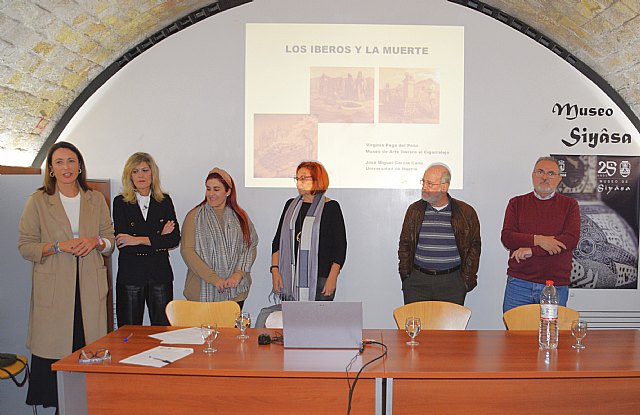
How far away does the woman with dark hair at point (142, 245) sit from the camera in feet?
13.9

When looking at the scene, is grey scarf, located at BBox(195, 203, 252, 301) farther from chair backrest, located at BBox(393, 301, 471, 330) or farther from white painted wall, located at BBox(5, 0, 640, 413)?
chair backrest, located at BBox(393, 301, 471, 330)

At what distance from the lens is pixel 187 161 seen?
5.25 m

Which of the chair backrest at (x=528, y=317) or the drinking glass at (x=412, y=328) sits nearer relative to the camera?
the drinking glass at (x=412, y=328)

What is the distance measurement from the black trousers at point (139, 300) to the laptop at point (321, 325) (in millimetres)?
1786

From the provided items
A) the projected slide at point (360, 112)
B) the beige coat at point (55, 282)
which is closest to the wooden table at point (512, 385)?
the beige coat at point (55, 282)

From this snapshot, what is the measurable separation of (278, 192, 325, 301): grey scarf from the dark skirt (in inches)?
55.6

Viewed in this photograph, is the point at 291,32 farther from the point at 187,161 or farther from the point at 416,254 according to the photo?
the point at 416,254

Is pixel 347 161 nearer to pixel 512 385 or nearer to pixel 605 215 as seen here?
pixel 605 215

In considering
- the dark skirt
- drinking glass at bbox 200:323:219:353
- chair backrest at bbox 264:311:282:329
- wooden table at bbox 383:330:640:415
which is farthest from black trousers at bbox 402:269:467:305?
the dark skirt

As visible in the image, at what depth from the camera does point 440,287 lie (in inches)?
169

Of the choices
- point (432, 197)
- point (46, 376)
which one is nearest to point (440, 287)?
point (432, 197)

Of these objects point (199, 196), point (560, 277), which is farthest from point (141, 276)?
point (560, 277)

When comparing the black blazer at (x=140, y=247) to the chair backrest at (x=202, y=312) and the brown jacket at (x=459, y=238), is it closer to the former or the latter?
the chair backrest at (x=202, y=312)

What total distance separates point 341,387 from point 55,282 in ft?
6.97
